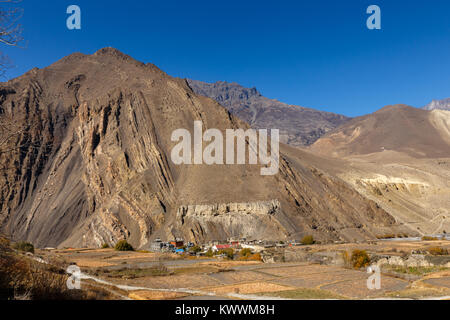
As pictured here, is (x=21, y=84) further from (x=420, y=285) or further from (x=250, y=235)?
(x=420, y=285)

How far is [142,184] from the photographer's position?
57000 mm

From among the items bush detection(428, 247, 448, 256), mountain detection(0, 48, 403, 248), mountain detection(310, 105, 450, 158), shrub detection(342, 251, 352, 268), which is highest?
mountain detection(310, 105, 450, 158)

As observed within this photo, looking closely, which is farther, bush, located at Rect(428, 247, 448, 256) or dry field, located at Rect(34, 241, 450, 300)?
bush, located at Rect(428, 247, 448, 256)

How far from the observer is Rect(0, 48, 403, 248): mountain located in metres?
52.0

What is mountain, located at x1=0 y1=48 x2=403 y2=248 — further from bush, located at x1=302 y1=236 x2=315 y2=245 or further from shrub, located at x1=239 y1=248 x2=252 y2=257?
shrub, located at x1=239 y1=248 x2=252 y2=257

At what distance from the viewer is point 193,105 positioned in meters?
71.2

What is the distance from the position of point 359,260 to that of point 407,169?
65.2 meters

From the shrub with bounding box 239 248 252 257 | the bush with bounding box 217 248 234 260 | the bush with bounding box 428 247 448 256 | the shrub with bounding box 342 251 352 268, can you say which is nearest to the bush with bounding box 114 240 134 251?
the bush with bounding box 217 248 234 260

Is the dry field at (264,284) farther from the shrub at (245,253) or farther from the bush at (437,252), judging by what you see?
the shrub at (245,253)

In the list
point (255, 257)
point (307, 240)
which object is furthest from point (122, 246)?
point (307, 240)

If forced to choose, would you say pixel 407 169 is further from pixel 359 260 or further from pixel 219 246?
pixel 359 260

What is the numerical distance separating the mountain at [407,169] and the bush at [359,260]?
36995 mm

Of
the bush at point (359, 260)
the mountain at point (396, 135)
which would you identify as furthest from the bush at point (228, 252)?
the mountain at point (396, 135)
